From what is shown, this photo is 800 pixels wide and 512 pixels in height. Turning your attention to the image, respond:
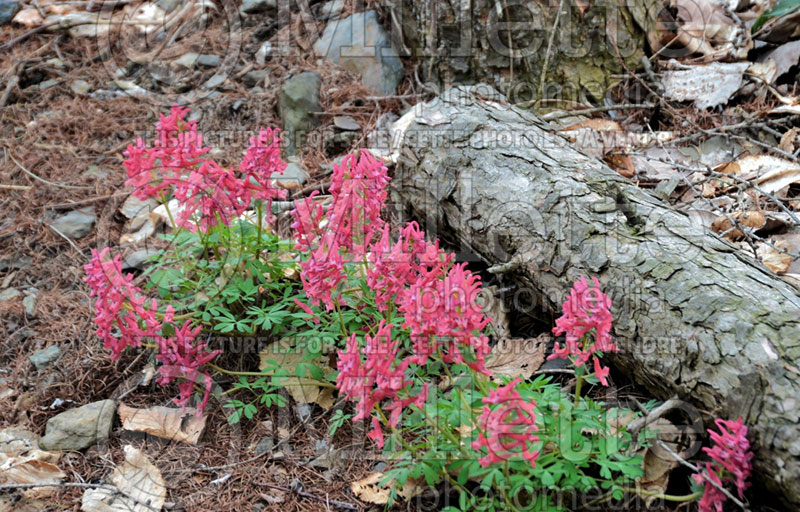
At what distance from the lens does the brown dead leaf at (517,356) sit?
8.27 feet

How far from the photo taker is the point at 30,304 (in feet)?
11.3

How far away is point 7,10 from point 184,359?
5063 millimetres

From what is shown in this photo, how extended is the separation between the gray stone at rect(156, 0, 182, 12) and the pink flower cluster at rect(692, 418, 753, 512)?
5.70 m

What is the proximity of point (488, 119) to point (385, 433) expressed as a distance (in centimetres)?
167

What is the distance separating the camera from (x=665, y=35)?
4.39 metres

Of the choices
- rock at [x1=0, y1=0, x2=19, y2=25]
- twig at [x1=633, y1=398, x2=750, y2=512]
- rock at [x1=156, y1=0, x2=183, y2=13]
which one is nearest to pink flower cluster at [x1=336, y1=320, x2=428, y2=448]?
twig at [x1=633, y1=398, x2=750, y2=512]

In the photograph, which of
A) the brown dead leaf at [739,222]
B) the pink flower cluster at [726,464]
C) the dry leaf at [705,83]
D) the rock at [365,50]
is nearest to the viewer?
the pink flower cluster at [726,464]

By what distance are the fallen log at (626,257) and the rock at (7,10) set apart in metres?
4.47

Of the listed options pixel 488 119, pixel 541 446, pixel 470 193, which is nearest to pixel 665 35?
pixel 488 119

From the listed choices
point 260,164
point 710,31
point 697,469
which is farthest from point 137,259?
point 710,31

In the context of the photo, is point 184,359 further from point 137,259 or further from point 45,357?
point 137,259

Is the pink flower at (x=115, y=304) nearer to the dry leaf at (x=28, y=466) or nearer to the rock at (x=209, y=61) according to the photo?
the dry leaf at (x=28, y=466)

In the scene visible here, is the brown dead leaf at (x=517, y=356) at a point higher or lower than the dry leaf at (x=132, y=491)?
higher

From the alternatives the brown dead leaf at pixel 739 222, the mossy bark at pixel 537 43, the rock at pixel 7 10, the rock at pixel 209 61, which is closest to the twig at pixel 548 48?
the mossy bark at pixel 537 43
